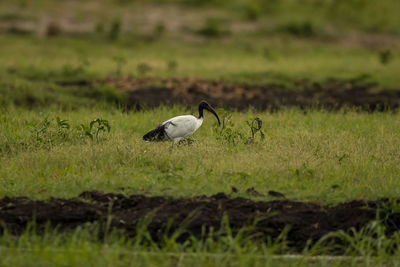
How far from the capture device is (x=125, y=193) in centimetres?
670

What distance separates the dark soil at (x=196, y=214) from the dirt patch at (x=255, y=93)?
A: 6829 mm

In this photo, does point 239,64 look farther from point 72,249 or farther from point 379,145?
point 72,249

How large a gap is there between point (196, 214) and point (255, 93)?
29.7 ft

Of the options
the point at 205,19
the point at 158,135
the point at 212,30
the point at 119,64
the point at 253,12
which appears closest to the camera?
the point at 158,135

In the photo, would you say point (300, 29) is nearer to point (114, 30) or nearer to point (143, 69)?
point (114, 30)

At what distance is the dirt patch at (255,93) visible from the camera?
13.8 m

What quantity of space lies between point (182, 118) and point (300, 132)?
6.45ft

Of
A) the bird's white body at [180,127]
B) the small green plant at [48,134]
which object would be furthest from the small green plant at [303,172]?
the small green plant at [48,134]

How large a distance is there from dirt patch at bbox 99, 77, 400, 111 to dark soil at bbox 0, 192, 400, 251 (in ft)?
22.4

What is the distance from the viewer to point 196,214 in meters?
6.24

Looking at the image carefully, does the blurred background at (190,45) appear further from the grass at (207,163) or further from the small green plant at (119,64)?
the grass at (207,163)

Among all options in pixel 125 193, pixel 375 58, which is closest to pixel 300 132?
pixel 125 193

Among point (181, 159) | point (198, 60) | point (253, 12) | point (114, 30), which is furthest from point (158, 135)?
point (253, 12)

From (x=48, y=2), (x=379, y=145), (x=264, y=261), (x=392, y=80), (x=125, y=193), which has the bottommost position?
(x=264, y=261)
